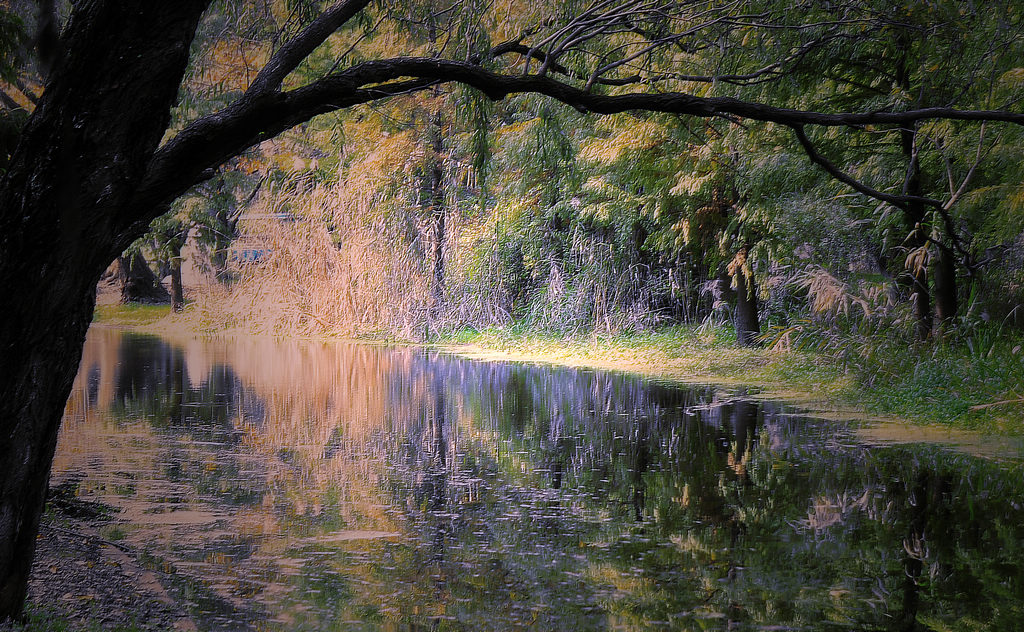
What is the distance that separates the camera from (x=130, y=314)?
116 ft

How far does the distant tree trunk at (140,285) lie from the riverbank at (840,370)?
24.8 meters

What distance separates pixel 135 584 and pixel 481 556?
5.58 feet

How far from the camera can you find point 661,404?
11.3 metres

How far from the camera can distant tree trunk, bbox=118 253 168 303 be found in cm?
3947

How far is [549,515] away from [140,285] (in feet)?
123

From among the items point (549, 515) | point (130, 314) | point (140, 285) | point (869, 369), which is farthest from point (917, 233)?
point (140, 285)

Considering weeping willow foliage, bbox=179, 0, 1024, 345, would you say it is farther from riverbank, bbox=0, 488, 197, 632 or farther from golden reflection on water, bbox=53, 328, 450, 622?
riverbank, bbox=0, 488, 197, 632

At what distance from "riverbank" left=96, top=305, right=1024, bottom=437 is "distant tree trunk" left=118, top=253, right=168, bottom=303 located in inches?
978

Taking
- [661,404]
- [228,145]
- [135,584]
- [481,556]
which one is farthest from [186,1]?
[661,404]

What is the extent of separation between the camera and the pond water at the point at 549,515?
4.31 metres

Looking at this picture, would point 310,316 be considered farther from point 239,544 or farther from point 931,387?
point 239,544

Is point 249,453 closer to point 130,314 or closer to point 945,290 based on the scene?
point 945,290

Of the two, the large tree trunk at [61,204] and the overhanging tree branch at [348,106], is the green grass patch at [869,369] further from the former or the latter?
the large tree trunk at [61,204]

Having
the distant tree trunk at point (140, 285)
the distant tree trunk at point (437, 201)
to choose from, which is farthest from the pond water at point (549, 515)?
the distant tree trunk at point (140, 285)
